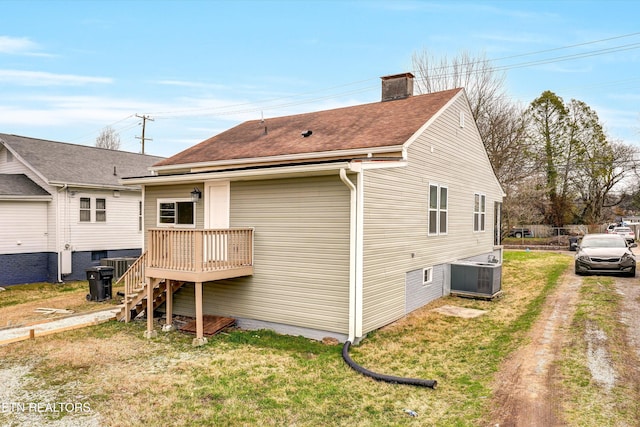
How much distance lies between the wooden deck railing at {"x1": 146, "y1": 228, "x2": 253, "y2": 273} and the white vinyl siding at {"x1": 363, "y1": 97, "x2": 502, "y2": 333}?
2.71 meters

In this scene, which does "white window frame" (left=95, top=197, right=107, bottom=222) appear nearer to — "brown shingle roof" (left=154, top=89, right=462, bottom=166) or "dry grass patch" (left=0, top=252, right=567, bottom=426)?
"brown shingle roof" (left=154, top=89, right=462, bottom=166)

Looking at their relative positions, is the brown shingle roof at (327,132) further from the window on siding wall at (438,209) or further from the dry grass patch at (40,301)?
the dry grass patch at (40,301)

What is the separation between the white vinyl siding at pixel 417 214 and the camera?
8.24 meters

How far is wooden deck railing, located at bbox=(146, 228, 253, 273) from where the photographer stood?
26.1ft

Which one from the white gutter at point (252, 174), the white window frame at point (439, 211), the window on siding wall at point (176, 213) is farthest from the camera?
the white window frame at point (439, 211)

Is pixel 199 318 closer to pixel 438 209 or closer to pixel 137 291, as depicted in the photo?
pixel 137 291

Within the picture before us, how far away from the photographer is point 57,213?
15.4 meters

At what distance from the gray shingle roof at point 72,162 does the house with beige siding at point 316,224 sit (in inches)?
223

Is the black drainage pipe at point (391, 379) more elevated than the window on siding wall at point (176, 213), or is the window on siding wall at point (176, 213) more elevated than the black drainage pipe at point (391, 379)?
the window on siding wall at point (176, 213)

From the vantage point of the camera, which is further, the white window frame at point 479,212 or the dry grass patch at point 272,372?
the white window frame at point 479,212

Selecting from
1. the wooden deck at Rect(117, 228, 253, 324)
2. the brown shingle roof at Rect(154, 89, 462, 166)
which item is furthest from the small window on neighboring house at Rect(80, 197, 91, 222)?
the wooden deck at Rect(117, 228, 253, 324)

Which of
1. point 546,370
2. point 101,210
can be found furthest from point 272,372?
point 101,210

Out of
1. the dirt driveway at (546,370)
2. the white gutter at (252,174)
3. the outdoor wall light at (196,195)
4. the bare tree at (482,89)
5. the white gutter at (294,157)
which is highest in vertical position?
the bare tree at (482,89)

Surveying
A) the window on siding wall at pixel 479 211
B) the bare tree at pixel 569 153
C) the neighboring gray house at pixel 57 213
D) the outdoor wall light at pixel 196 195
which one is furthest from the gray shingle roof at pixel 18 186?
the bare tree at pixel 569 153
